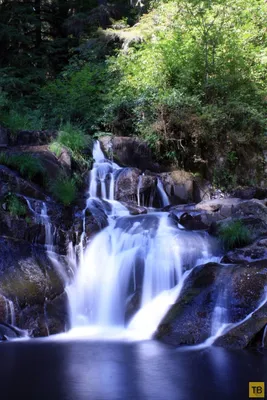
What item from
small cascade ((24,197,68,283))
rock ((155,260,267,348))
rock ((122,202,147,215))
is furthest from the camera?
rock ((122,202,147,215))

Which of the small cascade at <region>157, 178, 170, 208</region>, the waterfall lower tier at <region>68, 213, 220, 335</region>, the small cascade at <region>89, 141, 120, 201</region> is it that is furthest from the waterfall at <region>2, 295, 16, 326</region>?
the small cascade at <region>157, 178, 170, 208</region>

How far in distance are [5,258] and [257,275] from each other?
4.49 meters

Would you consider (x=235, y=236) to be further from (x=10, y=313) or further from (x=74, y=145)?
(x=74, y=145)

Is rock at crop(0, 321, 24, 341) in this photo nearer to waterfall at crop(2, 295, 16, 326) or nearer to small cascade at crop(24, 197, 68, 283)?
waterfall at crop(2, 295, 16, 326)

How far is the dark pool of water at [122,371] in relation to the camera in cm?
521

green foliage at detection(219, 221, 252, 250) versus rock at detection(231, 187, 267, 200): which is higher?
rock at detection(231, 187, 267, 200)

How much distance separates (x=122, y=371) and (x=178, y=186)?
704 cm

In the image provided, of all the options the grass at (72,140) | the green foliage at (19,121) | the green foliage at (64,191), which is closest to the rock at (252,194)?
the grass at (72,140)

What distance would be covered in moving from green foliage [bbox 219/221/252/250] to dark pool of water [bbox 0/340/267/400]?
2.78m

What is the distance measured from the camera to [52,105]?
15.9 metres

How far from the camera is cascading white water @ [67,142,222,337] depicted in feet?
27.0

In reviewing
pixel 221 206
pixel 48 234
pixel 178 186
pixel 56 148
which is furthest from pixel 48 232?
pixel 178 186

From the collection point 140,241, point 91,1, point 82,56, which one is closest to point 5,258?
point 140,241

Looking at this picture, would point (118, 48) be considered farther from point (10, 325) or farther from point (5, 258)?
point (10, 325)
